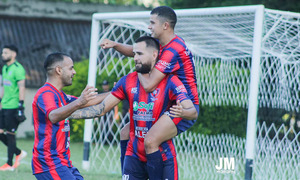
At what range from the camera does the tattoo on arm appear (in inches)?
187

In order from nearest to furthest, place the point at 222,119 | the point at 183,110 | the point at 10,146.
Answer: the point at 183,110 < the point at 10,146 < the point at 222,119

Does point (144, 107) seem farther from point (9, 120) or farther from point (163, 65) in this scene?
point (9, 120)

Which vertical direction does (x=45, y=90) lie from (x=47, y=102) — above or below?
above

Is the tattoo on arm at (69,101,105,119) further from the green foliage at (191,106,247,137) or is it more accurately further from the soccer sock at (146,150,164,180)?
the green foliage at (191,106,247,137)

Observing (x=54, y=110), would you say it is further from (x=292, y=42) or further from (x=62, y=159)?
(x=292, y=42)

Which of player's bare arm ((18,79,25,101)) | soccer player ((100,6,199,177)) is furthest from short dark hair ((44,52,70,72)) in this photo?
player's bare arm ((18,79,25,101))

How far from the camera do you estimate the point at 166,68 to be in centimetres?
469

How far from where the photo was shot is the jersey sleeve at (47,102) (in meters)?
4.54

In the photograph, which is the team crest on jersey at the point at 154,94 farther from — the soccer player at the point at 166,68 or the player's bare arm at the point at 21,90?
the player's bare arm at the point at 21,90

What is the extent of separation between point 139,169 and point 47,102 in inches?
44.4

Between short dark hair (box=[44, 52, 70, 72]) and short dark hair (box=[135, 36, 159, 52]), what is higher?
short dark hair (box=[135, 36, 159, 52])

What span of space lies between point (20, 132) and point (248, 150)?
11.1m

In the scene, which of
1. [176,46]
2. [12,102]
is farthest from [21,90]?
[176,46]

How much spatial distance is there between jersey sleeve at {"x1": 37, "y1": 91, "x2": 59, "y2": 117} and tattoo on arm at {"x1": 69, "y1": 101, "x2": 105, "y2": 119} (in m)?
0.25
